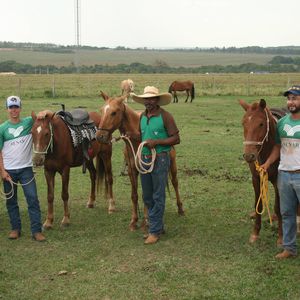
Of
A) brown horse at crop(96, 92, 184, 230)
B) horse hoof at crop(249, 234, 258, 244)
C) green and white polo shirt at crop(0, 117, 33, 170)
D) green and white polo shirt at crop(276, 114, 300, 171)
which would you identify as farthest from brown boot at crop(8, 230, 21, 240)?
green and white polo shirt at crop(276, 114, 300, 171)

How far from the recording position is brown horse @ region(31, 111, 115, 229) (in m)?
6.33

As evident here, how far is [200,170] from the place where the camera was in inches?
407

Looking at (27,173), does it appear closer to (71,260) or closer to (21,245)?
(21,245)

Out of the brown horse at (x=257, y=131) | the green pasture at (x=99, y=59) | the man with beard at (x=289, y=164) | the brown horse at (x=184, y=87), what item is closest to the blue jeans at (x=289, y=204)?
the man with beard at (x=289, y=164)

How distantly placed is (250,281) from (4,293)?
2514 mm

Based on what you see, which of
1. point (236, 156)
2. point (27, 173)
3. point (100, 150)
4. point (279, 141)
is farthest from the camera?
point (236, 156)

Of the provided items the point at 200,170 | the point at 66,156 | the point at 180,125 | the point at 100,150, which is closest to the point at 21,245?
the point at 66,156

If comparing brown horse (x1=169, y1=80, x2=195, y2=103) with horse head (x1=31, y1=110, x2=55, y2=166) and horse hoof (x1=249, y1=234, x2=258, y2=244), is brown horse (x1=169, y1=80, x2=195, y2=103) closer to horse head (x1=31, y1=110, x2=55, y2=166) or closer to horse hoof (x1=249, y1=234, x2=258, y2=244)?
horse head (x1=31, y1=110, x2=55, y2=166)

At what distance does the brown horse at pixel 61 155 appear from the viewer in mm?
6328

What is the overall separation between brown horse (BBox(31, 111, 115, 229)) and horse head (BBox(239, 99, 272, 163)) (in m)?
2.63

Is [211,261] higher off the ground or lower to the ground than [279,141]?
lower

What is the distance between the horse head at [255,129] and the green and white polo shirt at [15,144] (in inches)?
110

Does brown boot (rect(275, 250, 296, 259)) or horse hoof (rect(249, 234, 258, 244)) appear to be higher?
brown boot (rect(275, 250, 296, 259))

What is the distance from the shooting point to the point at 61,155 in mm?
6910
